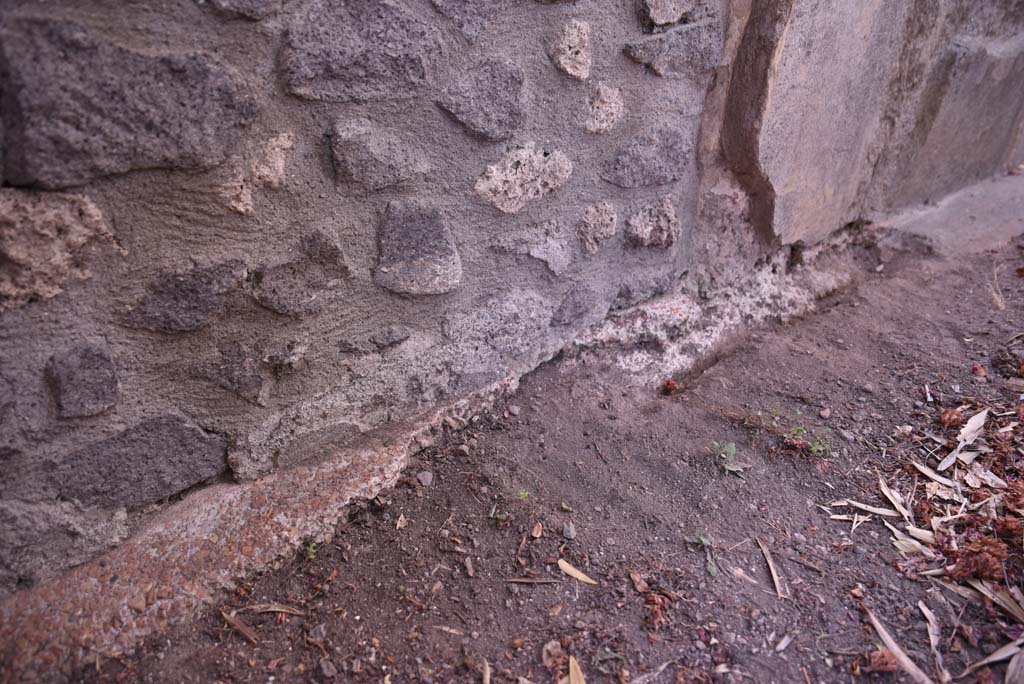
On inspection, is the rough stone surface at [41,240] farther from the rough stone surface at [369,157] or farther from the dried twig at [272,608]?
the dried twig at [272,608]

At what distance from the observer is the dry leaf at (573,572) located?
1359 millimetres

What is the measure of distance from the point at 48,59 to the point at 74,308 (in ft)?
1.19

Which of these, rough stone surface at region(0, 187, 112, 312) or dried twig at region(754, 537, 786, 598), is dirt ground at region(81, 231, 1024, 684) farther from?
rough stone surface at region(0, 187, 112, 312)

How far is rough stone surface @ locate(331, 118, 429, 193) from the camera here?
1.23 metres

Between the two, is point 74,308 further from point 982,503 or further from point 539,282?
point 982,503

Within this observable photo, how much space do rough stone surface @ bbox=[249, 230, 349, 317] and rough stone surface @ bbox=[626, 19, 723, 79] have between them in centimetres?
79

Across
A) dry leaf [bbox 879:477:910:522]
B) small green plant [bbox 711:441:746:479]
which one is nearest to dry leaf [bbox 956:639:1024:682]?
dry leaf [bbox 879:477:910:522]

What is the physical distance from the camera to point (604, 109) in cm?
159

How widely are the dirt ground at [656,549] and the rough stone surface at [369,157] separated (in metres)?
0.59

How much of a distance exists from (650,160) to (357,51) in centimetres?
81

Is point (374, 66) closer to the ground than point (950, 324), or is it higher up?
higher up

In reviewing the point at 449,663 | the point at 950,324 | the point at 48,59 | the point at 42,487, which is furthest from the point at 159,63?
the point at 950,324

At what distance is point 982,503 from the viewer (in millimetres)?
1502

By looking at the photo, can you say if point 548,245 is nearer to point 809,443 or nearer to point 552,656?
point 809,443
